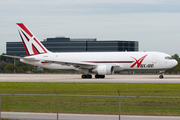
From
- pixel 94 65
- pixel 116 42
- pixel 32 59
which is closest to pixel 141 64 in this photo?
pixel 94 65

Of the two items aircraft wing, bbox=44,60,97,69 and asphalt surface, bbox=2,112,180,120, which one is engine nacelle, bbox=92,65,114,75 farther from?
asphalt surface, bbox=2,112,180,120

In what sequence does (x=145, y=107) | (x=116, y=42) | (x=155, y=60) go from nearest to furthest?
(x=145, y=107)
(x=155, y=60)
(x=116, y=42)

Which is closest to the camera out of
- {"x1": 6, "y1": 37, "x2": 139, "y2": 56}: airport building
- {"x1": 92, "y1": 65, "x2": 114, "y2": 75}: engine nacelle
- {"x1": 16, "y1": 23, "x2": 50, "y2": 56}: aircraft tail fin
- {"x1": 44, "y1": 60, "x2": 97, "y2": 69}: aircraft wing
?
{"x1": 92, "y1": 65, "x2": 114, "y2": 75}: engine nacelle

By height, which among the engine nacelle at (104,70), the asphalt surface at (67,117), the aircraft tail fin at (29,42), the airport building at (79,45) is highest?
the airport building at (79,45)

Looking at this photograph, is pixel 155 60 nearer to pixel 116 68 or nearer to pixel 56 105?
pixel 116 68

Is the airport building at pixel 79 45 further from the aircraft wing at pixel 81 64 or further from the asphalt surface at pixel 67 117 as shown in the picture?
the asphalt surface at pixel 67 117

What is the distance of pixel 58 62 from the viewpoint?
48.0 m

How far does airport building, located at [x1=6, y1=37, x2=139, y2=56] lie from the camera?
159 metres

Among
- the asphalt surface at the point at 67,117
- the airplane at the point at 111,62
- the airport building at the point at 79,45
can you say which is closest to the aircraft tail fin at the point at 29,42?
the airplane at the point at 111,62

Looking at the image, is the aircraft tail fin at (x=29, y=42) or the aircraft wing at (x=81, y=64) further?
the aircraft tail fin at (x=29, y=42)

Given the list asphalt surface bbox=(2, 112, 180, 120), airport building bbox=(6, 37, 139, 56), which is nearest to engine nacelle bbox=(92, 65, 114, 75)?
asphalt surface bbox=(2, 112, 180, 120)

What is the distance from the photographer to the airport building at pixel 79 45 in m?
159

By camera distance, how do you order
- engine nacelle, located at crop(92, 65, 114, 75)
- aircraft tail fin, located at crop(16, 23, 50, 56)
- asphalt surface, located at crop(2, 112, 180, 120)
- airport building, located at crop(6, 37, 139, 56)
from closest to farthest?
asphalt surface, located at crop(2, 112, 180, 120) < engine nacelle, located at crop(92, 65, 114, 75) < aircraft tail fin, located at crop(16, 23, 50, 56) < airport building, located at crop(6, 37, 139, 56)

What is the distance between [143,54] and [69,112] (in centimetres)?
3504
